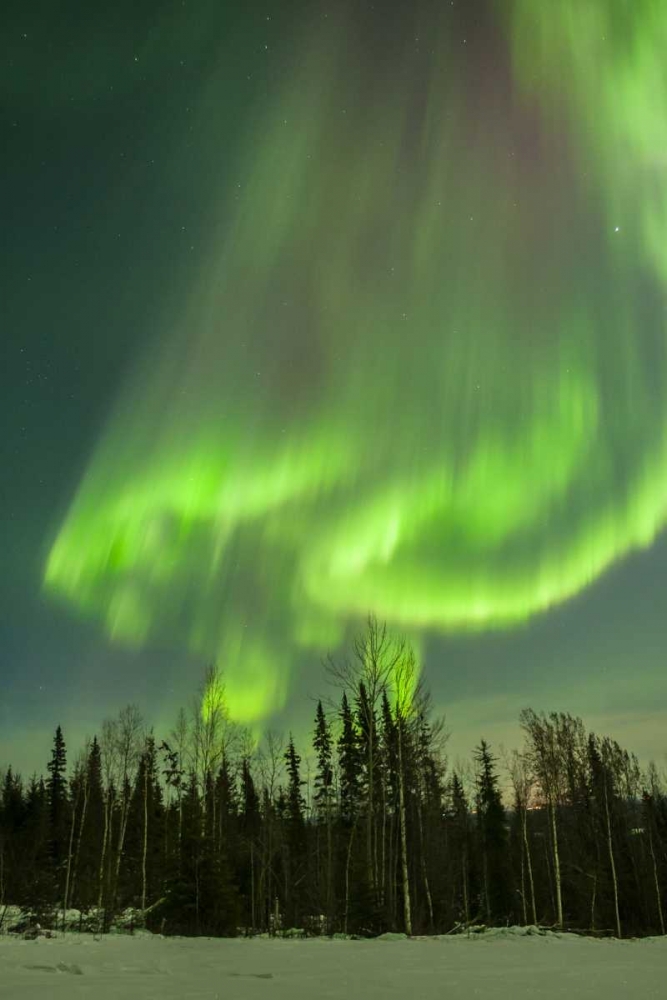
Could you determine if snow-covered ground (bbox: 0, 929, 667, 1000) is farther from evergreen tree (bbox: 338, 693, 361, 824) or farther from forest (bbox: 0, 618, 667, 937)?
evergreen tree (bbox: 338, 693, 361, 824)

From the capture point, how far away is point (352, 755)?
53.9m

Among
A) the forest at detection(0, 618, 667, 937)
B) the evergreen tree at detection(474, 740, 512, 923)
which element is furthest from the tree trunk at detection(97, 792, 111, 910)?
the evergreen tree at detection(474, 740, 512, 923)

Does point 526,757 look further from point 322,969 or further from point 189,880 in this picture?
point 322,969

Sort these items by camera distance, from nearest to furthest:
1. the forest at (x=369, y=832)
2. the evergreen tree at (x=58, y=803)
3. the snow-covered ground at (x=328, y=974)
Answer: the snow-covered ground at (x=328, y=974) → the forest at (x=369, y=832) → the evergreen tree at (x=58, y=803)

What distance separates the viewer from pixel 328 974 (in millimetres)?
9594

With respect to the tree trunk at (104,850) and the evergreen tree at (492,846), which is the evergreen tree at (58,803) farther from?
the evergreen tree at (492,846)

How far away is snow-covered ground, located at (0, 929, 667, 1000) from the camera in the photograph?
7.34 metres

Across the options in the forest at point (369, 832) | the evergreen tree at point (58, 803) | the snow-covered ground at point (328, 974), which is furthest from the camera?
the evergreen tree at point (58, 803)

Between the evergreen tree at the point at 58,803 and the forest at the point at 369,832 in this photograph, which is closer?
the forest at the point at 369,832

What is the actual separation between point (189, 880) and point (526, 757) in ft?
104

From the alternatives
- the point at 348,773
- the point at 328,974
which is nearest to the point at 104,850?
the point at 348,773

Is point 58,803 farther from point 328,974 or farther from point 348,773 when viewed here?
point 328,974

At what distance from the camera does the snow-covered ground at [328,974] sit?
7344mm

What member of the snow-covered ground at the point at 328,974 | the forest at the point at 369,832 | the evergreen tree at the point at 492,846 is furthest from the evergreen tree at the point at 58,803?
the snow-covered ground at the point at 328,974
